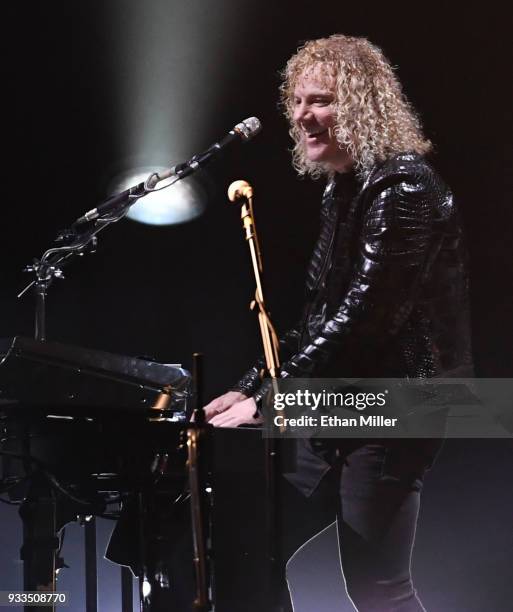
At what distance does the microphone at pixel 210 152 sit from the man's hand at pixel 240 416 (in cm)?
81

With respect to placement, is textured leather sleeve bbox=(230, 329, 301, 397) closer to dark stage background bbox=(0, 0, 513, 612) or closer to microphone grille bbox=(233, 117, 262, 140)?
dark stage background bbox=(0, 0, 513, 612)

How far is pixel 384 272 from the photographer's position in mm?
1859

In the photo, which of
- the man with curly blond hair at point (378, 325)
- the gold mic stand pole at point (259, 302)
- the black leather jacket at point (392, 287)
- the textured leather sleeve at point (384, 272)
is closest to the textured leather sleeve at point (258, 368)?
the man with curly blond hair at point (378, 325)

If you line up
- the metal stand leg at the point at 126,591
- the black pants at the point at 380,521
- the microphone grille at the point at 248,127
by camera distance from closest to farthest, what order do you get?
1. the black pants at the point at 380,521
2. the microphone grille at the point at 248,127
3. the metal stand leg at the point at 126,591

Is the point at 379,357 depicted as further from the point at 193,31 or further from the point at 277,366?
the point at 193,31

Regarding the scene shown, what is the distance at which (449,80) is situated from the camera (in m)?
2.59

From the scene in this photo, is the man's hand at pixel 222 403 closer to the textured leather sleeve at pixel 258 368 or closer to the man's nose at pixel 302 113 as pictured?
the textured leather sleeve at pixel 258 368

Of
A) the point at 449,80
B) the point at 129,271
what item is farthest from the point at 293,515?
the point at 449,80

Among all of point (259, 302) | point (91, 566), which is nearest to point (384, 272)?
point (259, 302)

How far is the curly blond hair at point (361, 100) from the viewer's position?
6.75 feet

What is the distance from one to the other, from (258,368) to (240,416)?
289mm

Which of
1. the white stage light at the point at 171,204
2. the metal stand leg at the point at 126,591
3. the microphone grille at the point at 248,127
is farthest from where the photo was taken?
the white stage light at the point at 171,204

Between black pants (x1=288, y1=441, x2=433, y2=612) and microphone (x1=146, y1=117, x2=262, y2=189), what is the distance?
3.21ft

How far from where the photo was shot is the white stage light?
2621 mm
